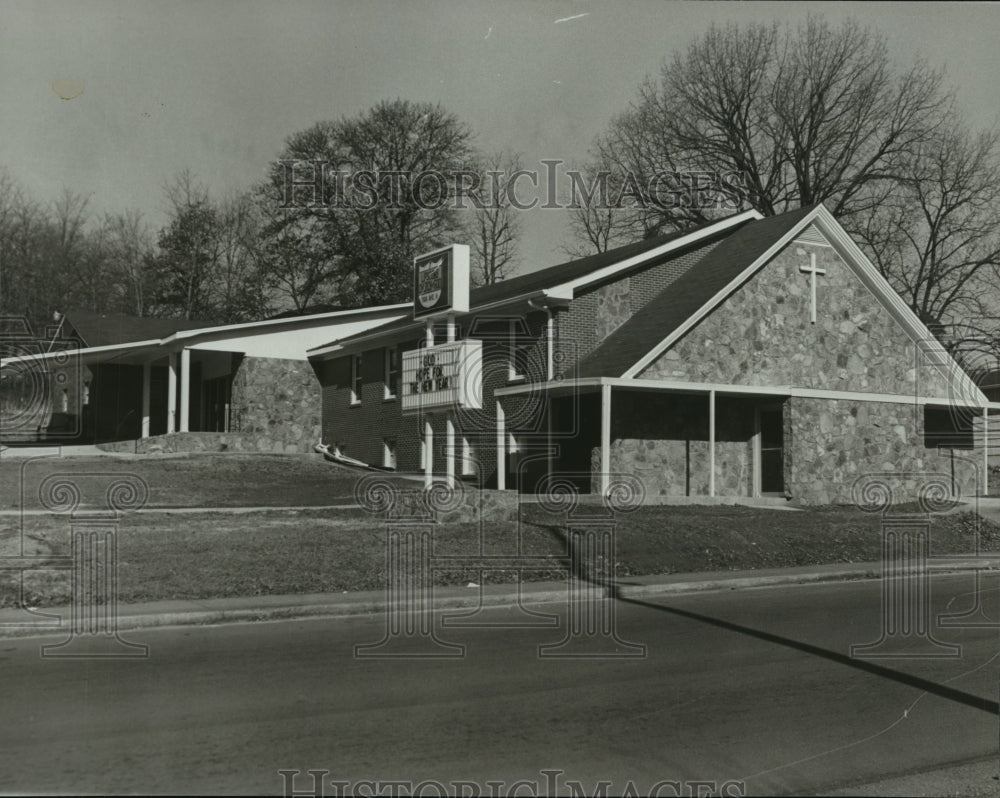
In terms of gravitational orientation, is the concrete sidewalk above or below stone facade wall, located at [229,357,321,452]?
below

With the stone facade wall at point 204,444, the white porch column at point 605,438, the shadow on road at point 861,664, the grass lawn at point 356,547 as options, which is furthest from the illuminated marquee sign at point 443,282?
the stone facade wall at point 204,444

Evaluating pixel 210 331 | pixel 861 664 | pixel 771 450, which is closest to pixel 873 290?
pixel 771 450

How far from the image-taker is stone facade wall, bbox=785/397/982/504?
25094mm

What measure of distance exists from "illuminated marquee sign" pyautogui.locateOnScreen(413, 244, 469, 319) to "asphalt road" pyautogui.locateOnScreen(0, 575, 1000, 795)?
7867 millimetres

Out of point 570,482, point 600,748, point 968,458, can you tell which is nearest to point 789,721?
point 600,748

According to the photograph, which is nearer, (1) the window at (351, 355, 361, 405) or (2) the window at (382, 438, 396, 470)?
(2) the window at (382, 438, 396, 470)

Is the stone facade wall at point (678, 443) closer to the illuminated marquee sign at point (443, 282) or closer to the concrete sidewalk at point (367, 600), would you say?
the illuminated marquee sign at point (443, 282)

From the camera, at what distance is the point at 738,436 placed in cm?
2545

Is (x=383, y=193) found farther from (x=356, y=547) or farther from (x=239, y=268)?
(x=356, y=547)

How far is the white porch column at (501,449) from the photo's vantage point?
79.0 ft

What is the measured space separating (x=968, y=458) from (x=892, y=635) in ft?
65.6

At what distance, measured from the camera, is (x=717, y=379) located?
961 inches

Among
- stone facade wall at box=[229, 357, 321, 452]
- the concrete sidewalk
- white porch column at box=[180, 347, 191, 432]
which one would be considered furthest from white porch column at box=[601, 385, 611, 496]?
white porch column at box=[180, 347, 191, 432]

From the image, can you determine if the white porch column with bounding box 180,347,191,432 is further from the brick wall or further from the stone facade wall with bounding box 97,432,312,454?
the brick wall
